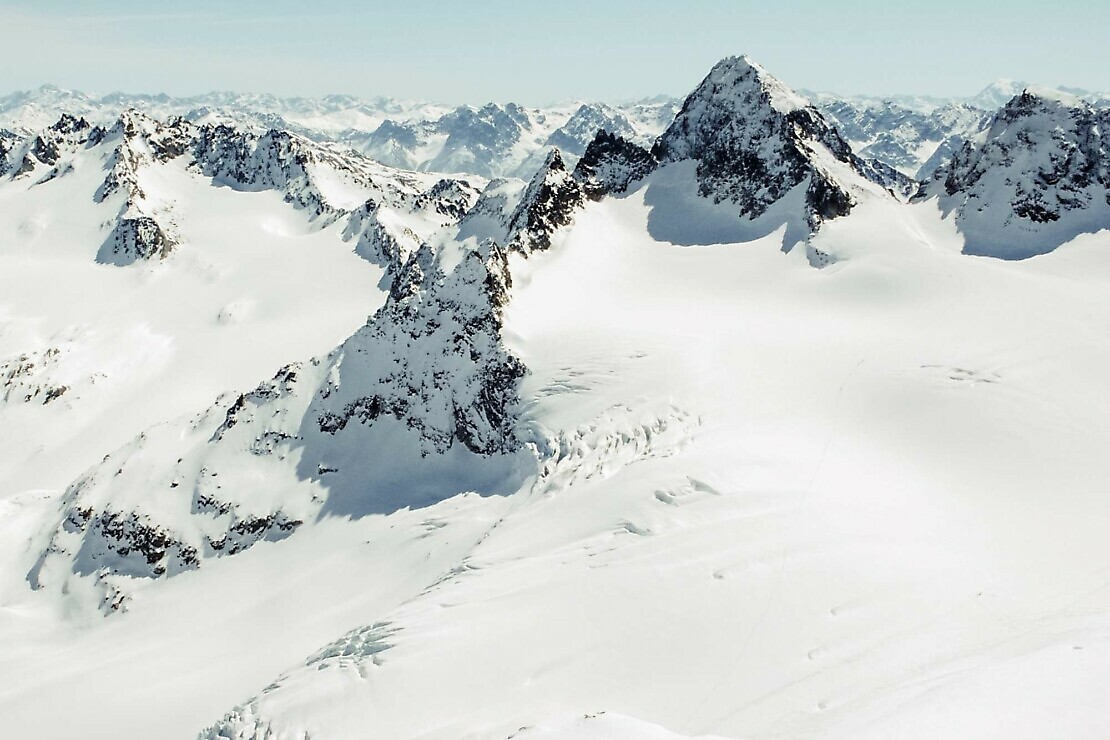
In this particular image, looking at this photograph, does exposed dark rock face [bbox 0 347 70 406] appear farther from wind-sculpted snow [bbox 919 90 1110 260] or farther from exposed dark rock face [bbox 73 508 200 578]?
wind-sculpted snow [bbox 919 90 1110 260]

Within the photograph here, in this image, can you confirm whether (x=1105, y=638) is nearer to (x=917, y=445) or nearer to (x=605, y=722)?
(x=605, y=722)

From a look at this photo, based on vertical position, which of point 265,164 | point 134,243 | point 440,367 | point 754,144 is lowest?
point 134,243

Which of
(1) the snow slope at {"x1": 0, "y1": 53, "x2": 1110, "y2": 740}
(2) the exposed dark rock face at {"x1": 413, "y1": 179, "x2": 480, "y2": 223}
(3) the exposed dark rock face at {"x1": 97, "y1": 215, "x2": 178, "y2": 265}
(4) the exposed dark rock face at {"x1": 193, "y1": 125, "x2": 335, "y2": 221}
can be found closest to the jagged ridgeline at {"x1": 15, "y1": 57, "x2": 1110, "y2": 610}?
(1) the snow slope at {"x1": 0, "y1": 53, "x2": 1110, "y2": 740}

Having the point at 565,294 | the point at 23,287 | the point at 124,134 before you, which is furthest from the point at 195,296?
the point at 565,294

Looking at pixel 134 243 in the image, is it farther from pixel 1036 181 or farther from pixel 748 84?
pixel 1036 181

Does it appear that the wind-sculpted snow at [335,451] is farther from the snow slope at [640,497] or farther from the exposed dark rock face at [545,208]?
the exposed dark rock face at [545,208]

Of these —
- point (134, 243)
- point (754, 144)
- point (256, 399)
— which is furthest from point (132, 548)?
point (134, 243)

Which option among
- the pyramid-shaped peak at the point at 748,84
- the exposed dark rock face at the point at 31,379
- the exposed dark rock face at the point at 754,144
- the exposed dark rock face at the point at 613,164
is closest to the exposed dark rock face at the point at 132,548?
the exposed dark rock face at the point at 613,164
